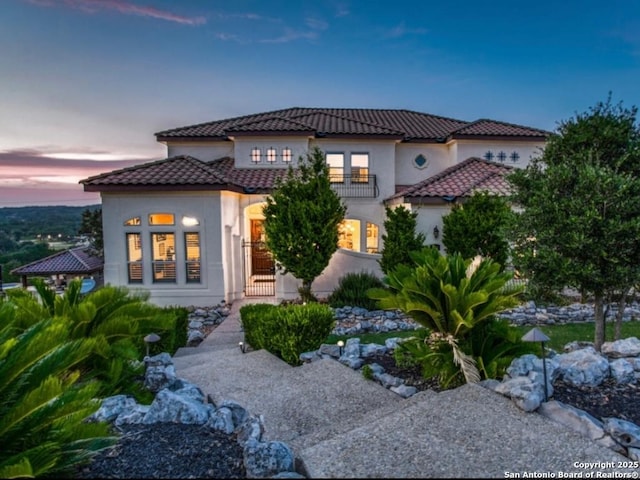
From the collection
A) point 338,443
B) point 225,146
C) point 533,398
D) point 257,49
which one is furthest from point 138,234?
point 533,398

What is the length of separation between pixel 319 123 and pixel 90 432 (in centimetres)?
1746

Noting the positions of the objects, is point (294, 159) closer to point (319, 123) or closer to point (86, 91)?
point (319, 123)

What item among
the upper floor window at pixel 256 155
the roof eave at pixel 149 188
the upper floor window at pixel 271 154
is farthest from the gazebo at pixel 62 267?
the upper floor window at pixel 271 154

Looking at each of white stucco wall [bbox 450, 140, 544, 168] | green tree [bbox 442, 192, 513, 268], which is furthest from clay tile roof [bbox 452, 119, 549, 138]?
green tree [bbox 442, 192, 513, 268]

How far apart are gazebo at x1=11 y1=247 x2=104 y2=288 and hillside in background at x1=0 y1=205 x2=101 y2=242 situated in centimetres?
940

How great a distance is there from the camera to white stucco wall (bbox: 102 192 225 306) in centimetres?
1321

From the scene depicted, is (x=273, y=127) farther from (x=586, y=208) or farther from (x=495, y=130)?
(x=586, y=208)

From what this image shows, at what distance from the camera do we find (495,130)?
724 inches

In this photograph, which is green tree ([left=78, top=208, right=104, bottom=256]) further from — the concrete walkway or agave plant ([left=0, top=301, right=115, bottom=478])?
agave plant ([left=0, top=301, right=115, bottom=478])

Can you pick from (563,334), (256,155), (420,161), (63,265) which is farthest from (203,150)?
(563,334)

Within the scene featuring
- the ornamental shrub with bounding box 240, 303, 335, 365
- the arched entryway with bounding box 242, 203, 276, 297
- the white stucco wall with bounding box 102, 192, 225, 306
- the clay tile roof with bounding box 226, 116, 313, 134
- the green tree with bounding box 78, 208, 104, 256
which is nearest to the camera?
the ornamental shrub with bounding box 240, 303, 335, 365

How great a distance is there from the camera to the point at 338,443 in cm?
351

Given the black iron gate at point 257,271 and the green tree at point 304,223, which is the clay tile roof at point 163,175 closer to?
the green tree at point 304,223

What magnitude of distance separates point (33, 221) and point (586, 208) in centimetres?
3391
